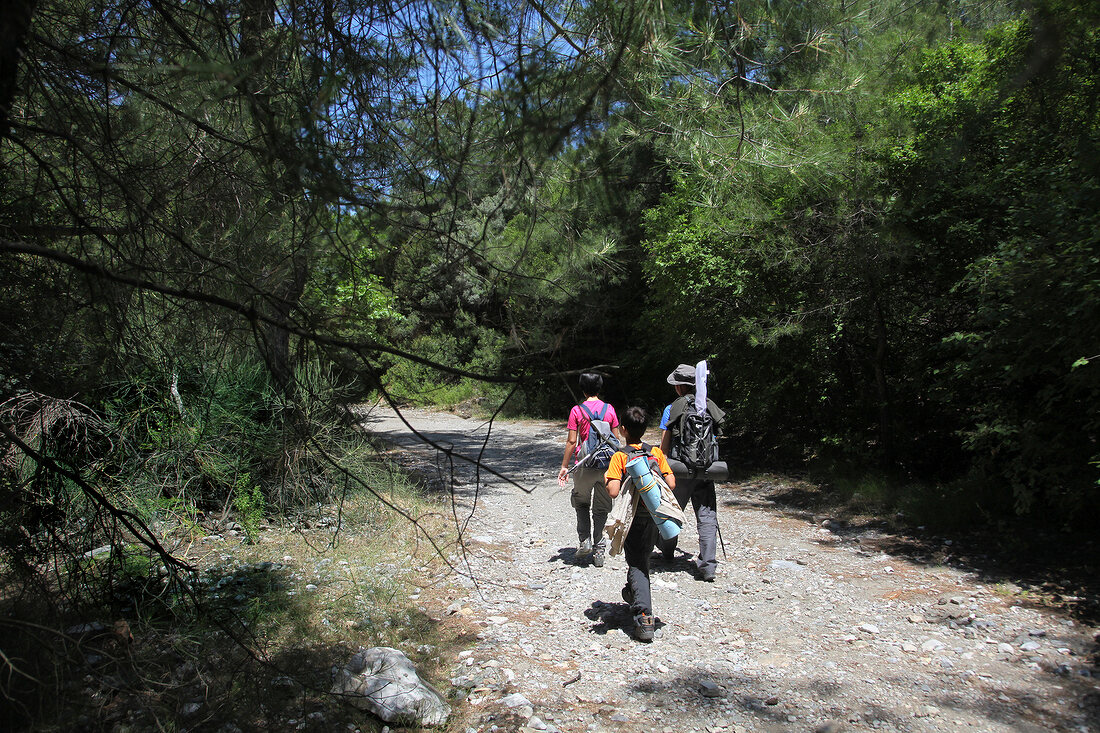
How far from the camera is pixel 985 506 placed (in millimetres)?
6918

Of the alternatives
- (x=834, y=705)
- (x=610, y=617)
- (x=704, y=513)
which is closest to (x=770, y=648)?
(x=834, y=705)

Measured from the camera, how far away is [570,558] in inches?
269

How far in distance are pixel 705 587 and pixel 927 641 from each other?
1.69 m

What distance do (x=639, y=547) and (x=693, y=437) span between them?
1.36 metres

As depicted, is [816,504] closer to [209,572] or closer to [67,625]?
[209,572]

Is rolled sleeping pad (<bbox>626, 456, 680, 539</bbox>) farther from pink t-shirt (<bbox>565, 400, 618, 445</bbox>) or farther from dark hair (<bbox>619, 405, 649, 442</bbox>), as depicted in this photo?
pink t-shirt (<bbox>565, 400, 618, 445</bbox>)

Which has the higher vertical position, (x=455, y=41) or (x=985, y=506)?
(x=455, y=41)

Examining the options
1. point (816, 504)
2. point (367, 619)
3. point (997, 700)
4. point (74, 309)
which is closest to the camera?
point (74, 309)

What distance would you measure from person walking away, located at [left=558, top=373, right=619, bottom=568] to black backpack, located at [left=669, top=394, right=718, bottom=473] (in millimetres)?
550

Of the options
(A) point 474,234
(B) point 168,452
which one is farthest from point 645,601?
(B) point 168,452

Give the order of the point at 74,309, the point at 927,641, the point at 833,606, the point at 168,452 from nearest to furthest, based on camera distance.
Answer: the point at 74,309 → the point at 927,641 → the point at 833,606 → the point at 168,452

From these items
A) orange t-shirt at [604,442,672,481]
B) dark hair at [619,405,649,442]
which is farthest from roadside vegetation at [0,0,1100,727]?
orange t-shirt at [604,442,672,481]

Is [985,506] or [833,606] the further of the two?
[985,506]

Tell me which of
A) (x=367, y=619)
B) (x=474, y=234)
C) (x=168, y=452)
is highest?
(x=474, y=234)
